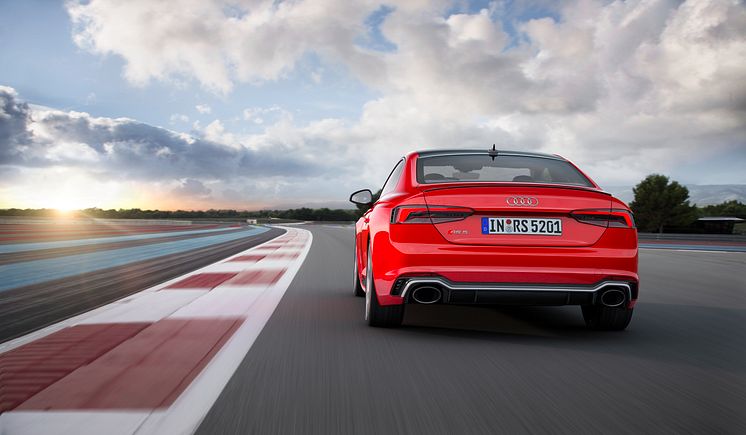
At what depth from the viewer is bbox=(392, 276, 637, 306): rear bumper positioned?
13.8 feet

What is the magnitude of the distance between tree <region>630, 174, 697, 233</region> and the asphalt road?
90094 mm

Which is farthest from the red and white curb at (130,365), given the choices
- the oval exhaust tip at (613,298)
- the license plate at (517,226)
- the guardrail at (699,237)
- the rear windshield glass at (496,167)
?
the guardrail at (699,237)

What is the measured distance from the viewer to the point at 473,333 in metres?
4.82

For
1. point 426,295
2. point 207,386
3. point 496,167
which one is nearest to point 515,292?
point 426,295

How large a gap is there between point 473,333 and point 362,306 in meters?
1.81

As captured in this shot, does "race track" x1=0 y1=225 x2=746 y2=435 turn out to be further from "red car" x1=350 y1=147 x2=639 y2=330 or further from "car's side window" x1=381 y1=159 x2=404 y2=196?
"car's side window" x1=381 y1=159 x2=404 y2=196

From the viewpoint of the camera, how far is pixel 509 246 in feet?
14.1

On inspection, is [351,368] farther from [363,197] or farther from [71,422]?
[363,197]

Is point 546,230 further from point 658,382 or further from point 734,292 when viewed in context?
point 734,292

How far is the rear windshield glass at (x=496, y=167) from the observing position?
17.3 feet

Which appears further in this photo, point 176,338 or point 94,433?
point 176,338

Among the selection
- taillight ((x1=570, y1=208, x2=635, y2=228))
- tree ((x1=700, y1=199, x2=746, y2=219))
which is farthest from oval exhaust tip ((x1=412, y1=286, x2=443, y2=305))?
tree ((x1=700, y1=199, x2=746, y2=219))

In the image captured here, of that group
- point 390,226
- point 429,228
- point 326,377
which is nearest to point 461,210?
point 429,228

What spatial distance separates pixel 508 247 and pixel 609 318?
129 centimetres
